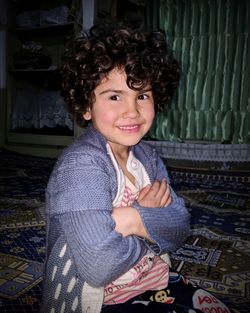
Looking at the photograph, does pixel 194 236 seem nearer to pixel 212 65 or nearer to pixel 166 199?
pixel 166 199

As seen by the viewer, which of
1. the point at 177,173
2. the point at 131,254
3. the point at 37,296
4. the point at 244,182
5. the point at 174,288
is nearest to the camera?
the point at 131,254

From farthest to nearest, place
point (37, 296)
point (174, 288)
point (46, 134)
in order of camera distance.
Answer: point (46, 134) → point (37, 296) → point (174, 288)

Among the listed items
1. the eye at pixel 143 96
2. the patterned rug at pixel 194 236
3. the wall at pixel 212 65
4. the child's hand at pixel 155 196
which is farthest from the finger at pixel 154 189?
the wall at pixel 212 65

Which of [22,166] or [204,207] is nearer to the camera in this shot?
[204,207]

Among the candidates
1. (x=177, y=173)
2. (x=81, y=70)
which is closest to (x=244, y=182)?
(x=177, y=173)

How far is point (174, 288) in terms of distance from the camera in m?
0.84

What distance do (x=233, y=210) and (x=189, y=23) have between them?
2.07 meters

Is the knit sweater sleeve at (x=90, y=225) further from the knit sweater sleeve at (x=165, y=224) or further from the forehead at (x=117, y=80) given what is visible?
the forehead at (x=117, y=80)

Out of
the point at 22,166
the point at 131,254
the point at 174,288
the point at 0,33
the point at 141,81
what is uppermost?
the point at 0,33

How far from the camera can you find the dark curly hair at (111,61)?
0.85 m

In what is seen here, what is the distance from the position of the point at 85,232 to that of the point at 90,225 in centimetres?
2

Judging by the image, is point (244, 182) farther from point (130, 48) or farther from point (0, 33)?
point (0, 33)

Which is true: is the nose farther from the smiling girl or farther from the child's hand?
the child's hand

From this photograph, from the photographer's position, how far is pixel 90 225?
2.09 feet
